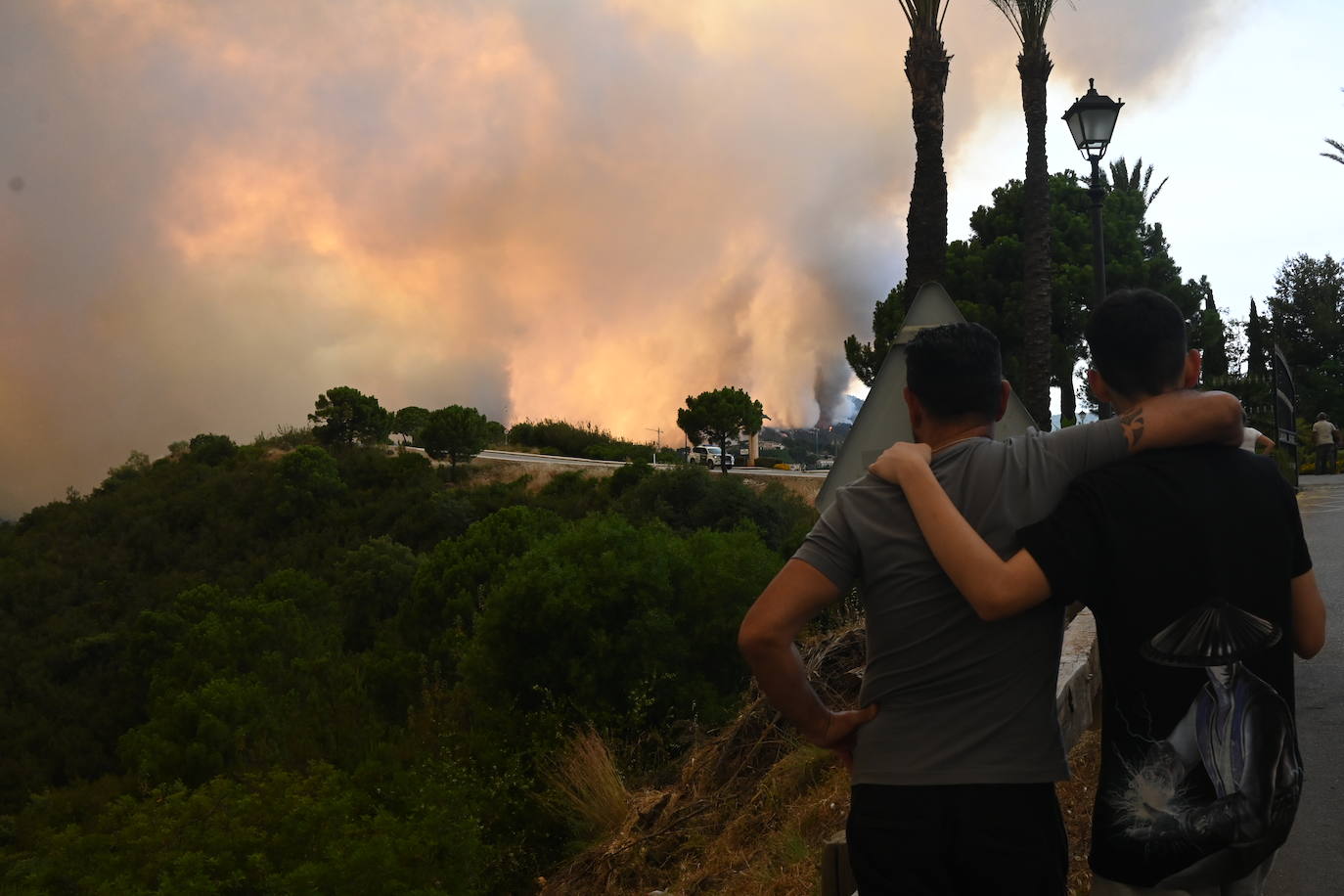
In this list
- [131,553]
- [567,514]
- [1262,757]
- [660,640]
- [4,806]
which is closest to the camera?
[1262,757]

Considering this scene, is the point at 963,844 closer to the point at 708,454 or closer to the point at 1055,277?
the point at 1055,277

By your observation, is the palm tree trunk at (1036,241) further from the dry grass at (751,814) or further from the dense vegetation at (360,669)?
the dry grass at (751,814)

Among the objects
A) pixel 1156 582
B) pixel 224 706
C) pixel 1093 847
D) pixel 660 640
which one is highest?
pixel 1156 582

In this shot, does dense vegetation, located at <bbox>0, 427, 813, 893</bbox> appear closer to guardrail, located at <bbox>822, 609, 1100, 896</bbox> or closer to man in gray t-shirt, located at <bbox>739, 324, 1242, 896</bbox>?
guardrail, located at <bbox>822, 609, 1100, 896</bbox>

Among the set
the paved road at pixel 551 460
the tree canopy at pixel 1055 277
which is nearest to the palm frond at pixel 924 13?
the tree canopy at pixel 1055 277

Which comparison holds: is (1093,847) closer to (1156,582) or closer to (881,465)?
(1156,582)

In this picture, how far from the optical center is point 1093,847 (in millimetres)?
2277

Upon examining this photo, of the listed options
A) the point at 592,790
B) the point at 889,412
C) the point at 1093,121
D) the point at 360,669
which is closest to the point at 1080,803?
the point at 889,412

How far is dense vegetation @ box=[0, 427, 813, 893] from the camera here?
13312 mm

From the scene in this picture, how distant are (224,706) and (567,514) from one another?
17.8 meters

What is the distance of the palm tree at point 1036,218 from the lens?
66.3 ft

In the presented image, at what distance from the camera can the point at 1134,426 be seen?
2.24m

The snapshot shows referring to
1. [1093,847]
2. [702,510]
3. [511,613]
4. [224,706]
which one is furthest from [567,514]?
[1093,847]

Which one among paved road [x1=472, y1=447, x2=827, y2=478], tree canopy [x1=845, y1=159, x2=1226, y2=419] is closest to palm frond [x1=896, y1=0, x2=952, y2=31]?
tree canopy [x1=845, y1=159, x2=1226, y2=419]
